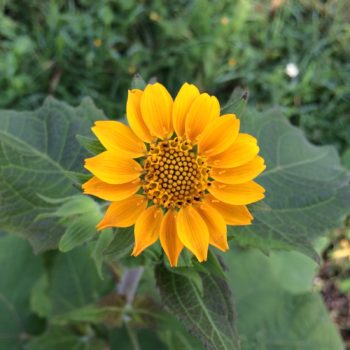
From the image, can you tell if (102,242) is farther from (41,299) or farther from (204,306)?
(41,299)

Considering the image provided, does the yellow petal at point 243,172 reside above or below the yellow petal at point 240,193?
above

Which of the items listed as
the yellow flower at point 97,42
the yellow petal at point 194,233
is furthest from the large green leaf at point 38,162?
the yellow flower at point 97,42

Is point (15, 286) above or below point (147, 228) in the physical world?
below

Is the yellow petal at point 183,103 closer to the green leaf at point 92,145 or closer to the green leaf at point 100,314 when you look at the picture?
the green leaf at point 92,145

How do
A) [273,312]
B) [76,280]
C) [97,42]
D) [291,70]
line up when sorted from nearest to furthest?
[76,280]
[273,312]
[97,42]
[291,70]

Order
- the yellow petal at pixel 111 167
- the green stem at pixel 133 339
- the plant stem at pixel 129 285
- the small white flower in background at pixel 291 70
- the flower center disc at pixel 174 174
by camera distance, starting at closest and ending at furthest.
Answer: the yellow petal at pixel 111 167 → the flower center disc at pixel 174 174 → the plant stem at pixel 129 285 → the green stem at pixel 133 339 → the small white flower in background at pixel 291 70

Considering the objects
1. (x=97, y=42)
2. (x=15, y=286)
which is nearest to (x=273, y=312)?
(x=15, y=286)
